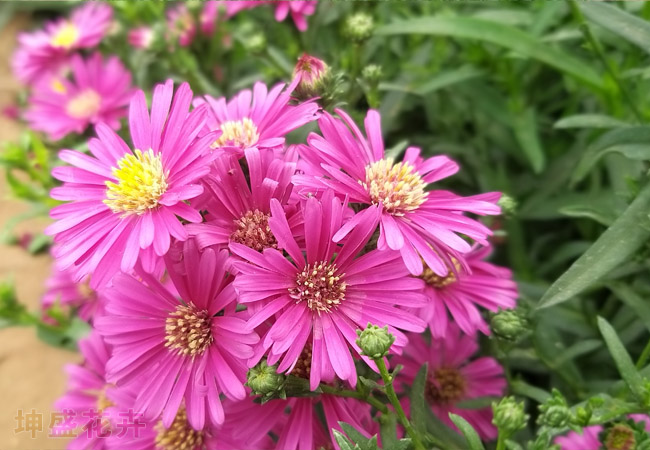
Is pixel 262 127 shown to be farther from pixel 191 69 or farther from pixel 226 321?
pixel 191 69

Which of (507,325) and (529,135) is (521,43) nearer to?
(529,135)

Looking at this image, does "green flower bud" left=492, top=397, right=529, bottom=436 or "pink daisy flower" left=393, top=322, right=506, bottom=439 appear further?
"pink daisy flower" left=393, top=322, right=506, bottom=439

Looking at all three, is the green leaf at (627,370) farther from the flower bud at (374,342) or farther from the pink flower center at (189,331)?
the pink flower center at (189,331)

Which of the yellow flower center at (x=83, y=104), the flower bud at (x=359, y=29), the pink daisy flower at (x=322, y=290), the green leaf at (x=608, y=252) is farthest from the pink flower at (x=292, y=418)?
the yellow flower center at (x=83, y=104)

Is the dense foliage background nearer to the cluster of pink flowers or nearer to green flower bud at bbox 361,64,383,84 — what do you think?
green flower bud at bbox 361,64,383,84

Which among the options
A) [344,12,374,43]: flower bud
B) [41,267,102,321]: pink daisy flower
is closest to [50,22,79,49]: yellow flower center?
[41,267,102,321]: pink daisy flower
